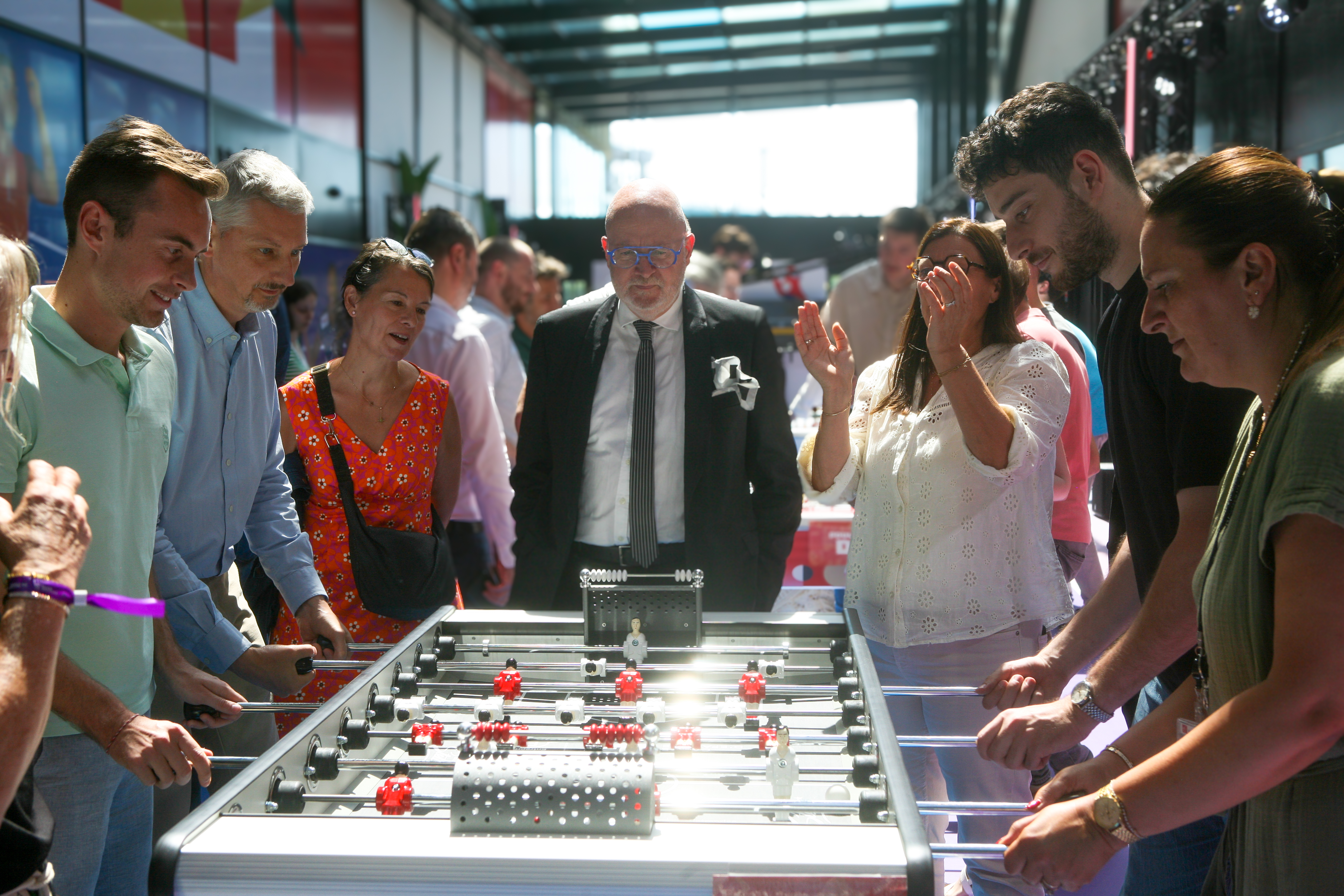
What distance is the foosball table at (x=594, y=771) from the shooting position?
1.11 meters

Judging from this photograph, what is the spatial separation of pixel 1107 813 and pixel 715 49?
1617cm

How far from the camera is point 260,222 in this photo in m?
2.16

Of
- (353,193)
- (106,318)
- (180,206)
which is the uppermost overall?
(353,193)

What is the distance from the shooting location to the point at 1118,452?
1.80 metres

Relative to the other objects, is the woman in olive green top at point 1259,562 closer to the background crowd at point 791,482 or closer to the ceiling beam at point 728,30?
the background crowd at point 791,482

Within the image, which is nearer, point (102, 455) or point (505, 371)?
point (102, 455)

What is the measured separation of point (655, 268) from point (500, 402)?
191cm

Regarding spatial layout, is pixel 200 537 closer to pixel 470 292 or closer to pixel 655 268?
pixel 655 268

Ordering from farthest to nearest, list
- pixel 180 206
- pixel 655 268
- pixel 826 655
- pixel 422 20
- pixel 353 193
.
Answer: pixel 422 20 < pixel 353 193 < pixel 655 268 < pixel 826 655 < pixel 180 206

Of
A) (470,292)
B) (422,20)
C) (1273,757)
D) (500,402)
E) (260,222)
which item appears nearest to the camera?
(1273,757)

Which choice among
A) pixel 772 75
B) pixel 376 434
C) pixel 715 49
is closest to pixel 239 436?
pixel 376 434

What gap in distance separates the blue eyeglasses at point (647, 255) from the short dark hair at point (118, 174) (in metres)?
1.06

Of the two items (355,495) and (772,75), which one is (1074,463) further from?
(772,75)

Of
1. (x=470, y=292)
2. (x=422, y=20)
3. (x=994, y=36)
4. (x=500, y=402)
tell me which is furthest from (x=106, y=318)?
(x=994, y=36)
